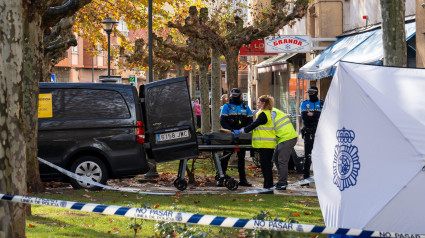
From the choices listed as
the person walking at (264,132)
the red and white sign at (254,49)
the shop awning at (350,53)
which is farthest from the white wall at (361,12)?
the person walking at (264,132)

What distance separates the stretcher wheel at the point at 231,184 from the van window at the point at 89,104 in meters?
2.10

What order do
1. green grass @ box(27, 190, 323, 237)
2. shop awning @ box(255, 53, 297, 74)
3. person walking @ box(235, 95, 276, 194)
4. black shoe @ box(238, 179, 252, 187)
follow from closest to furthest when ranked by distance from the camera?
green grass @ box(27, 190, 323, 237) < person walking @ box(235, 95, 276, 194) < black shoe @ box(238, 179, 252, 187) < shop awning @ box(255, 53, 297, 74)

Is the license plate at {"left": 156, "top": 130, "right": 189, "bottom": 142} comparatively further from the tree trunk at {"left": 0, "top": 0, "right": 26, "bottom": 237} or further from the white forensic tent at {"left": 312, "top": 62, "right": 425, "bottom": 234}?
the white forensic tent at {"left": 312, "top": 62, "right": 425, "bottom": 234}

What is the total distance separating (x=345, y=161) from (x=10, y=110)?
2935 mm

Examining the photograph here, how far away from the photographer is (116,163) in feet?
47.5

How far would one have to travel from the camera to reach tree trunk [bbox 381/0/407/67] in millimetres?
12516

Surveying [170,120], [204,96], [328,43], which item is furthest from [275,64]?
[170,120]

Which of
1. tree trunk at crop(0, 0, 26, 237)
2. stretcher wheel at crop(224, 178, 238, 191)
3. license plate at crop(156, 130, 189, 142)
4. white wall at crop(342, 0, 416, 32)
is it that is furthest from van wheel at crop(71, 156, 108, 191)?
white wall at crop(342, 0, 416, 32)

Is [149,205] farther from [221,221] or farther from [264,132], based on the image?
[264,132]

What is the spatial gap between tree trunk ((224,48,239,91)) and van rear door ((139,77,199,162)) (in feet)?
26.5

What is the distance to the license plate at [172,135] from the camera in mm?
14180

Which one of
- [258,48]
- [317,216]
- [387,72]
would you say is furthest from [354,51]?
[387,72]

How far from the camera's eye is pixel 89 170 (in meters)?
14.5

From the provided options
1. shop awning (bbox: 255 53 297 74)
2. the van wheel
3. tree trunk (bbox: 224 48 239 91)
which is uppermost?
shop awning (bbox: 255 53 297 74)
